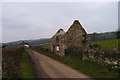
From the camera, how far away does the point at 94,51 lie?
12.5 meters

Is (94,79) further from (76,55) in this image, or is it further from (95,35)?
(95,35)

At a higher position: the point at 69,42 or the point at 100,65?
the point at 69,42

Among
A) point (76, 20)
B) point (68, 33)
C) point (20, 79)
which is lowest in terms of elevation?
point (20, 79)

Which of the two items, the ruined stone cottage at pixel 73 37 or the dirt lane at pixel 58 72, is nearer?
the dirt lane at pixel 58 72

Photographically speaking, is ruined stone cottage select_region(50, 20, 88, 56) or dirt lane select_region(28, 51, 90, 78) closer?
dirt lane select_region(28, 51, 90, 78)

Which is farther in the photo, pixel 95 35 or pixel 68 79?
pixel 95 35

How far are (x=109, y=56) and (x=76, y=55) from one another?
5825 mm

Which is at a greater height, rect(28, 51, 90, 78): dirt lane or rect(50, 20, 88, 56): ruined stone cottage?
rect(50, 20, 88, 56): ruined stone cottage

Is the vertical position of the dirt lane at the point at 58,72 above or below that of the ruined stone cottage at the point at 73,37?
below

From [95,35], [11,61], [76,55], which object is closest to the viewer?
[11,61]

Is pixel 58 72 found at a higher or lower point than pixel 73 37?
lower

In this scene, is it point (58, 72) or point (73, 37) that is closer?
point (58, 72)

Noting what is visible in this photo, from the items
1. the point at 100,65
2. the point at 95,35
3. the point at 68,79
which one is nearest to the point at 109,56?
the point at 100,65

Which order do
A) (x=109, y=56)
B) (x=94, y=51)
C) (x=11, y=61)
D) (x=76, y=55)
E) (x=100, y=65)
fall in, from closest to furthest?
(x=109, y=56) < (x=100, y=65) < (x=94, y=51) < (x=11, y=61) < (x=76, y=55)
